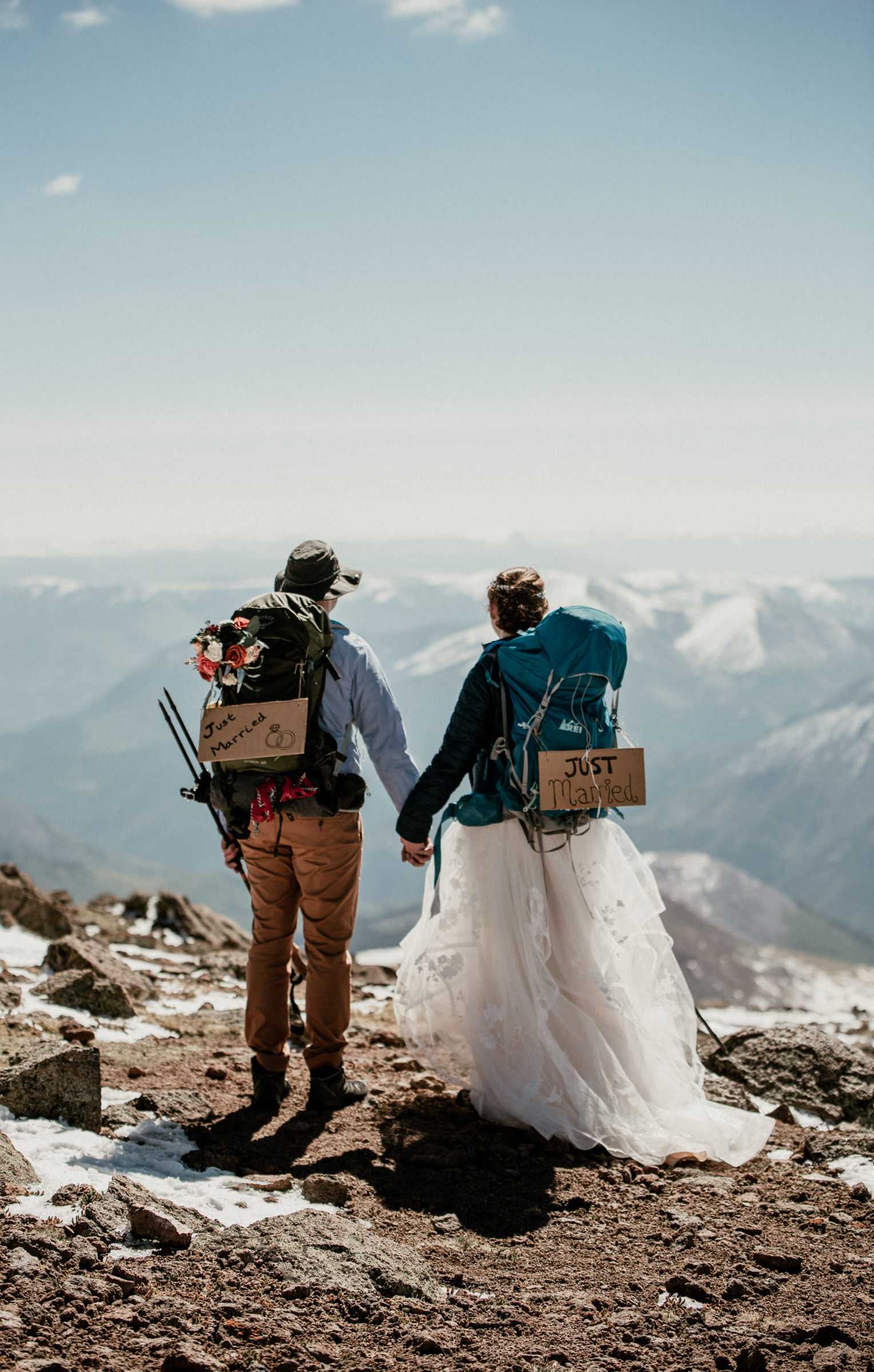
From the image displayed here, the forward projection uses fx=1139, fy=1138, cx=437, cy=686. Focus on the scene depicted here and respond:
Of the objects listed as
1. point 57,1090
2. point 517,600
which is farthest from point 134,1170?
point 517,600

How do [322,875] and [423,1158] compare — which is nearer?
[423,1158]

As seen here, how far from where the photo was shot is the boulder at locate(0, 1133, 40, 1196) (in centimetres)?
424

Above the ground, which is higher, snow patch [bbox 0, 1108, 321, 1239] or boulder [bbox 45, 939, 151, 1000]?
snow patch [bbox 0, 1108, 321, 1239]

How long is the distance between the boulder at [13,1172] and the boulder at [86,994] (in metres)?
3.66

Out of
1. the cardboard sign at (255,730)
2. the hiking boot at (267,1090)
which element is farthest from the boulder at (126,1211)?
the cardboard sign at (255,730)

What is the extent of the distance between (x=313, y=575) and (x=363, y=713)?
75cm

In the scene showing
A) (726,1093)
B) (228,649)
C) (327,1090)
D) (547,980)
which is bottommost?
(726,1093)

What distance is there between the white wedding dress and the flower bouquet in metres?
1.49

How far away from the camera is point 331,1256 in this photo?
157 inches

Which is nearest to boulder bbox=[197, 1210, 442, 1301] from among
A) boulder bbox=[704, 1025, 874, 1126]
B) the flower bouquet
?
the flower bouquet

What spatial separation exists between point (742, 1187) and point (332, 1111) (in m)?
2.08

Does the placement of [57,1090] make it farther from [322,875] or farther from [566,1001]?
[566,1001]

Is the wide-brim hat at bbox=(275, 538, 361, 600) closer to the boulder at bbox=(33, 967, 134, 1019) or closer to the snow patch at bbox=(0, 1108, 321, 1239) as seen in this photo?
the snow patch at bbox=(0, 1108, 321, 1239)

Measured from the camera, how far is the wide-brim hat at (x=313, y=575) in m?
5.82
